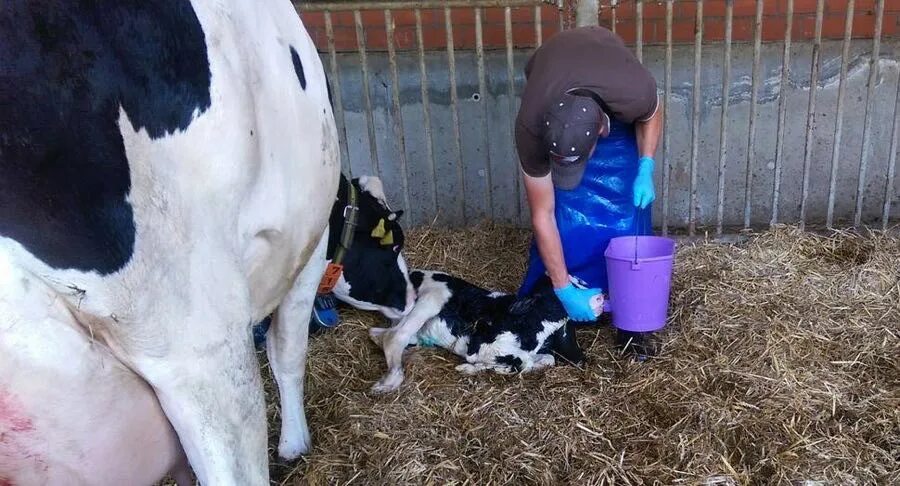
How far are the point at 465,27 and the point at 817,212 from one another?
2.61m

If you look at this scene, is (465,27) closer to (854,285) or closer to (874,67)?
(874,67)

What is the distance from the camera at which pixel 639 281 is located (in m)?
3.29

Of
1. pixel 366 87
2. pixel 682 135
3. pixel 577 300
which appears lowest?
pixel 577 300

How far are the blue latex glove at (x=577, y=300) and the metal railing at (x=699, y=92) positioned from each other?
1.48m

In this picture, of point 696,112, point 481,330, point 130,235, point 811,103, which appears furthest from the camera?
point 696,112

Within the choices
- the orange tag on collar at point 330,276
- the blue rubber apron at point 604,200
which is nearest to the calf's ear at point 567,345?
the blue rubber apron at point 604,200

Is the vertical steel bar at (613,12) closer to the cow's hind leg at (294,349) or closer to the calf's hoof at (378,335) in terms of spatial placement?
the calf's hoof at (378,335)

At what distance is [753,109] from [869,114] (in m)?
0.69

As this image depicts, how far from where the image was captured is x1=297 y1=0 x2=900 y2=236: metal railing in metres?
4.53

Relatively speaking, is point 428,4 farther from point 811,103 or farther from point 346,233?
point 811,103

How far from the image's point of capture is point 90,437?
1.49m

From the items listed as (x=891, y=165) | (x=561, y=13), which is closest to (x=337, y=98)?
(x=561, y=13)

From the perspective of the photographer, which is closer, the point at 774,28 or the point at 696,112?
the point at 696,112

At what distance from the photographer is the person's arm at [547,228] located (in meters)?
3.57
